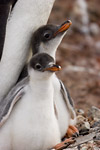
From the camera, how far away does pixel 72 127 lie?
5.16 m

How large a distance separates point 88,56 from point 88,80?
173 cm

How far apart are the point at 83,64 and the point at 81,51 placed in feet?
3.33

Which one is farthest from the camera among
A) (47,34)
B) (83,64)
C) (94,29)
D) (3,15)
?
(94,29)

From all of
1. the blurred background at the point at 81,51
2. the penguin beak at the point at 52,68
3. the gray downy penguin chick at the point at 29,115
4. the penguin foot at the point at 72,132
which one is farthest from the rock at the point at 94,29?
the penguin beak at the point at 52,68

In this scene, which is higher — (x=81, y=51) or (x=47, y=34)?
(x=81, y=51)

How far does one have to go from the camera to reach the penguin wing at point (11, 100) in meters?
4.59

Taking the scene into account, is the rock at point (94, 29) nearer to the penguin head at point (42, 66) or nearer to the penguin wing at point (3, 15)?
the penguin wing at point (3, 15)

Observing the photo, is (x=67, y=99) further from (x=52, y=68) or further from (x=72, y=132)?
(x=52, y=68)

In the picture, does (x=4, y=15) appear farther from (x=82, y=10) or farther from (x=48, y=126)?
(x=82, y=10)

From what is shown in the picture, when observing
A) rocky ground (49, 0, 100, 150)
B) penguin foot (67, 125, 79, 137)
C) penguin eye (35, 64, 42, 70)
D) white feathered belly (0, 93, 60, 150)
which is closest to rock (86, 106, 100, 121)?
rocky ground (49, 0, 100, 150)

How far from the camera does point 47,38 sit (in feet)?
16.3

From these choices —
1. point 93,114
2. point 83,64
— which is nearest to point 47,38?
point 93,114

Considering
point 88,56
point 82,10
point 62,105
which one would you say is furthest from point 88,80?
point 62,105

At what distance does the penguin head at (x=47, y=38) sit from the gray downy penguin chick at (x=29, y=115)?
0.37 m
